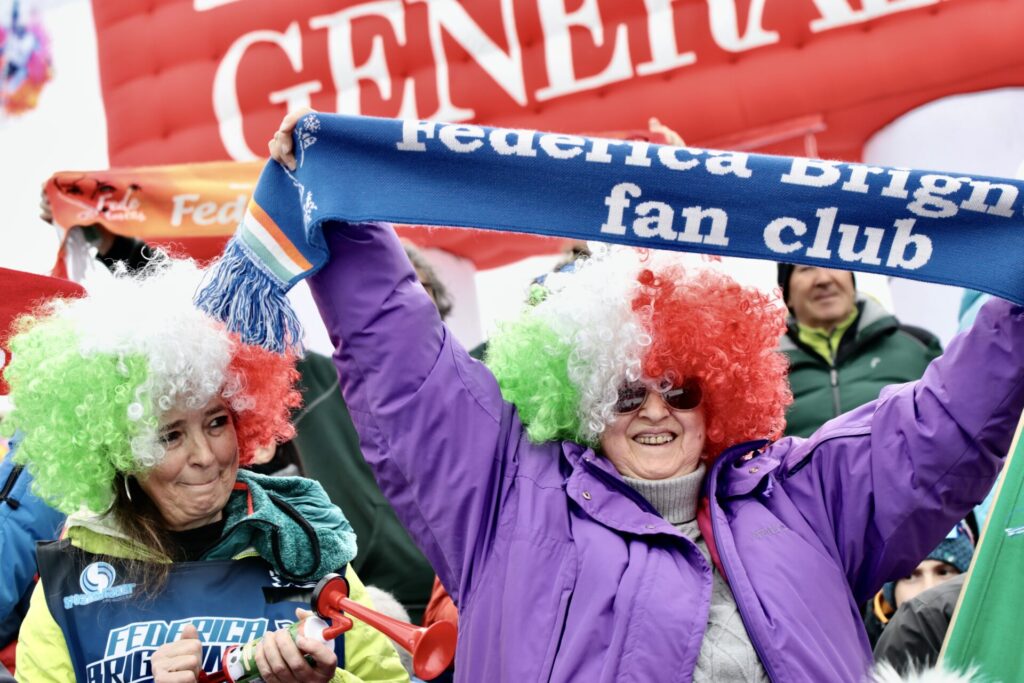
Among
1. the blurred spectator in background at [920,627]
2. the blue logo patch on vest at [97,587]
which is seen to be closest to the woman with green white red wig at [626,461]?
the blue logo patch on vest at [97,587]

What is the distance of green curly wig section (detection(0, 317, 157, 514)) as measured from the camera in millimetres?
2893

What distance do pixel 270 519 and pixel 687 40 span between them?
3540mm

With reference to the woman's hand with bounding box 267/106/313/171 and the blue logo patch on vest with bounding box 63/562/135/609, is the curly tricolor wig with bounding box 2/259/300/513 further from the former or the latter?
the woman's hand with bounding box 267/106/313/171

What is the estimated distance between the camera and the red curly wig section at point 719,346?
2.82m

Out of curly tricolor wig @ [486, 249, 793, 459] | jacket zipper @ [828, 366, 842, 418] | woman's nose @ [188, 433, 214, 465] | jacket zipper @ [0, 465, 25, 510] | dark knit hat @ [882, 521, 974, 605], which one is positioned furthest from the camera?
jacket zipper @ [828, 366, 842, 418]

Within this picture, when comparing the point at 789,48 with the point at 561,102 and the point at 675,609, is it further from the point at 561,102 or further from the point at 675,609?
the point at 675,609

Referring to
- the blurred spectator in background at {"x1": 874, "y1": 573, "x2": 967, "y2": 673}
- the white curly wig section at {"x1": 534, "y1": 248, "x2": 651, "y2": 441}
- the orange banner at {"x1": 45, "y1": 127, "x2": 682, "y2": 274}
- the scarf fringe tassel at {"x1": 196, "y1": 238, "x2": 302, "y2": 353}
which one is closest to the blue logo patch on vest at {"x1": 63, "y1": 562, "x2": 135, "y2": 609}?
the scarf fringe tassel at {"x1": 196, "y1": 238, "x2": 302, "y2": 353}

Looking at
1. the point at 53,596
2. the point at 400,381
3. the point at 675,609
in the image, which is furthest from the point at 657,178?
the point at 53,596

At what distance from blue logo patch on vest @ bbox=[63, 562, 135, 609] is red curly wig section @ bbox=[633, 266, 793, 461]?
4.03 feet

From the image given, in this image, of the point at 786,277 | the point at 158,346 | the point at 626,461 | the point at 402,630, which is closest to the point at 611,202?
the point at 626,461

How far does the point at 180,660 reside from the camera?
2.66 meters

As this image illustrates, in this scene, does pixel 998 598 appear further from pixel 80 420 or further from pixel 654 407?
pixel 80 420

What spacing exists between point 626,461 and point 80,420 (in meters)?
1.21

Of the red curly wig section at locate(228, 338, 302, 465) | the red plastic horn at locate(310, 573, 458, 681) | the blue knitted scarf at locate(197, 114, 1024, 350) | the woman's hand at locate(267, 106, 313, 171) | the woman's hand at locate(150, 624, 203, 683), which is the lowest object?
the woman's hand at locate(150, 624, 203, 683)
